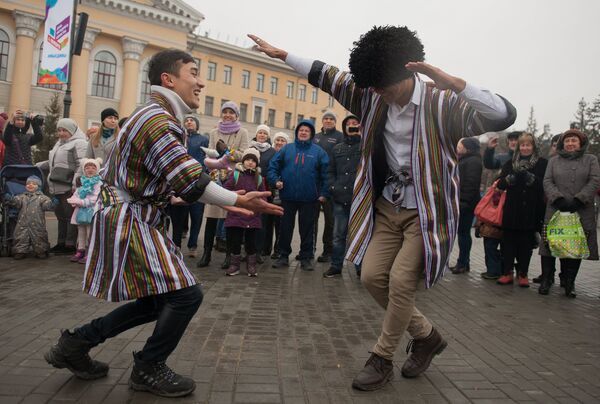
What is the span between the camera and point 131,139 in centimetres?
297

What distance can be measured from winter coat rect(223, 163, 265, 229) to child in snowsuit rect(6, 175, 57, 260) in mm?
2744

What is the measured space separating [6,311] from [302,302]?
288 cm

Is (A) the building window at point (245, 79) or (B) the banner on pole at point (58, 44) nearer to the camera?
(B) the banner on pole at point (58, 44)

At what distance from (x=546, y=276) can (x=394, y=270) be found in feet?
15.2

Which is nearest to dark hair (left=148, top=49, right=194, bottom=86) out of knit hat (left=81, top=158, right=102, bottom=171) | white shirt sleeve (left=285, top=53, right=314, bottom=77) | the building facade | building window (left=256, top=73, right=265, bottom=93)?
white shirt sleeve (left=285, top=53, right=314, bottom=77)

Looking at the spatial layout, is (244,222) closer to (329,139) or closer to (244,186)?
(244,186)

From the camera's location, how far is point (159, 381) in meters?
3.10

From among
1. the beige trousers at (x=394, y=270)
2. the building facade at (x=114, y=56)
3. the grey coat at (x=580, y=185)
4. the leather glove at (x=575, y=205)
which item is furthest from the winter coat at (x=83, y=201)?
the building facade at (x=114, y=56)

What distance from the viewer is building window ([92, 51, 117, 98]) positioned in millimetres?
44469

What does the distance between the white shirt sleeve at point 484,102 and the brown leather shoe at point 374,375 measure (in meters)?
1.72

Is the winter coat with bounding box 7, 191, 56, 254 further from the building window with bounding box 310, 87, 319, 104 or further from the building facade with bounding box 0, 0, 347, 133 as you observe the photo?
the building window with bounding box 310, 87, 319, 104

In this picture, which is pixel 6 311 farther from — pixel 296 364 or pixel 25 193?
pixel 25 193

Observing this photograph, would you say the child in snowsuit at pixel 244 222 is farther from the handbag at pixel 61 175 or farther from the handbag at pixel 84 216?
the handbag at pixel 61 175

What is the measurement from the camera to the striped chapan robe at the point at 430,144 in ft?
11.0
